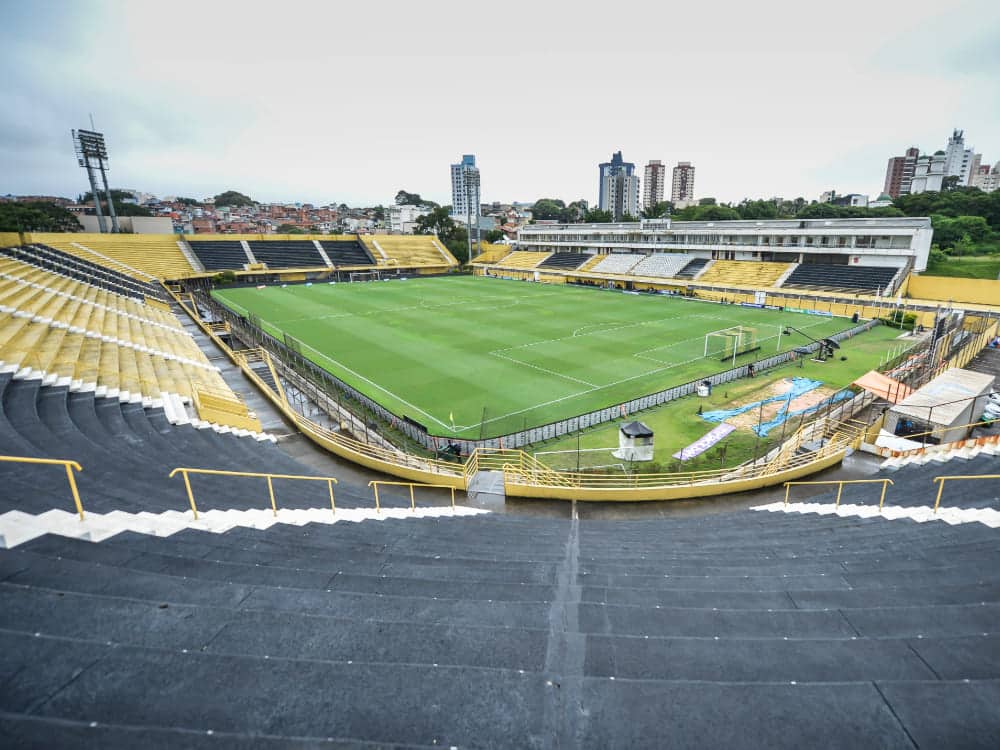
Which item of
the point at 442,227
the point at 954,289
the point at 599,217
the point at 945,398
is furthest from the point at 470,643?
the point at 599,217

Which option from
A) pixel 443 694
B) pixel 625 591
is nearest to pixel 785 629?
pixel 625 591

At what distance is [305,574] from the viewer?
6504mm

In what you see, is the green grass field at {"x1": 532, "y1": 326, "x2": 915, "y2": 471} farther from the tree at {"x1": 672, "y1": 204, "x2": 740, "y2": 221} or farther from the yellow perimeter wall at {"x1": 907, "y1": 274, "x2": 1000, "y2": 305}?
the tree at {"x1": 672, "y1": 204, "x2": 740, "y2": 221}

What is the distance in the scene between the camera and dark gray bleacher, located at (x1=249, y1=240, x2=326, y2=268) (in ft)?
271

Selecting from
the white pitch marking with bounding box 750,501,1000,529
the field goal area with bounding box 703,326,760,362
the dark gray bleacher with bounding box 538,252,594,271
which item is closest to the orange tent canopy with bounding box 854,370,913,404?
the field goal area with bounding box 703,326,760,362

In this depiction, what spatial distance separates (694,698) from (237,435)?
16124 millimetres

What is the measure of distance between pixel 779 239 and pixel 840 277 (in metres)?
11.5

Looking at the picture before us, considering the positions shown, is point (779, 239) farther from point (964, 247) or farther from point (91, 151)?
point (91, 151)

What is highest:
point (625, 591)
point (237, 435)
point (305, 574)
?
point (305, 574)

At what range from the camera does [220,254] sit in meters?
78.4

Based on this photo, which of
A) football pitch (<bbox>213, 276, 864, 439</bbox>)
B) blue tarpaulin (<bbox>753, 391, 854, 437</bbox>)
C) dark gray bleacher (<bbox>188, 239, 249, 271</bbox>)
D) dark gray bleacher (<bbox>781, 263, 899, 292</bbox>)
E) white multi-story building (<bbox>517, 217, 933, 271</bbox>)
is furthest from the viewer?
dark gray bleacher (<bbox>188, 239, 249, 271</bbox>)

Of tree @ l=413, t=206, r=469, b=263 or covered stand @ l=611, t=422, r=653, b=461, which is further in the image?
tree @ l=413, t=206, r=469, b=263

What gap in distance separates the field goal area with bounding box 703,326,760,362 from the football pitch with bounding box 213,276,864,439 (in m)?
0.58

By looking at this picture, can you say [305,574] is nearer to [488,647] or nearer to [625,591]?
[488,647]
